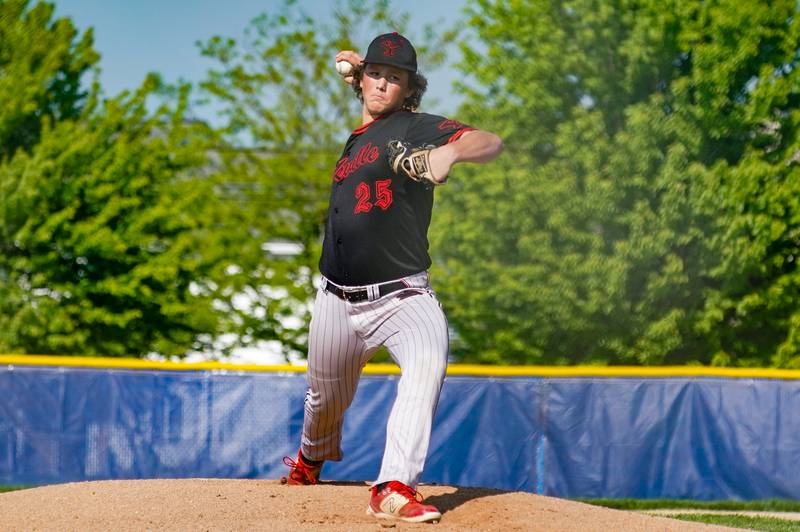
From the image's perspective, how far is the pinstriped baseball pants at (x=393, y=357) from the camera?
427 centimetres

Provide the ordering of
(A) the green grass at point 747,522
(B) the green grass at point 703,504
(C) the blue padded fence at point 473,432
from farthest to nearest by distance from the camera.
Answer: (C) the blue padded fence at point 473,432 < (B) the green grass at point 703,504 < (A) the green grass at point 747,522

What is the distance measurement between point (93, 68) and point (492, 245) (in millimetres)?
8594

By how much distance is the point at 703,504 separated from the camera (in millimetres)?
9664

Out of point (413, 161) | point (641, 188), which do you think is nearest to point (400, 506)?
point (413, 161)

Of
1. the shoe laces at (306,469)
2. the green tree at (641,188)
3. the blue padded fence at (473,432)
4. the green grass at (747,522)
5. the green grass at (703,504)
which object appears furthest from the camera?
the green tree at (641,188)

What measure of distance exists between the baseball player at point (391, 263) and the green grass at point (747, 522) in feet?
11.6

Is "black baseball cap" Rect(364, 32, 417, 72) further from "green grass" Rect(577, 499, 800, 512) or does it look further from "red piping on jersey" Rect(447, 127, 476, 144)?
"green grass" Rect(577, 499, 800, 512)

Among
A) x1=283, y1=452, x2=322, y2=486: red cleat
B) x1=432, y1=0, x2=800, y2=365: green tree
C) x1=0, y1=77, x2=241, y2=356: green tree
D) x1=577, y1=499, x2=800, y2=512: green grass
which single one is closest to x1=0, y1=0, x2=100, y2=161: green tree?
x1=0, y1=77, x2=241, y2=356: green tree

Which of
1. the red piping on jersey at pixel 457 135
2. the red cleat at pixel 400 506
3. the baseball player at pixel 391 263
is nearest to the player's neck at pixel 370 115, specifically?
the baseball player at pixel 391 263

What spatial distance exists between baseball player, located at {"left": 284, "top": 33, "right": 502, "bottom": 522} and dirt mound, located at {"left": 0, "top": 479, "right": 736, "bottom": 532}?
28 centimetres

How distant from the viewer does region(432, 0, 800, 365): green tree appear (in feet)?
58.6

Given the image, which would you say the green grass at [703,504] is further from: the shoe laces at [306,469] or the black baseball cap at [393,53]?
the black baseball cap at [393,53]

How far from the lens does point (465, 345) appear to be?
22031 mm

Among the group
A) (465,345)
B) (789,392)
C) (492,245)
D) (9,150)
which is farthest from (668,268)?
(9,150)
